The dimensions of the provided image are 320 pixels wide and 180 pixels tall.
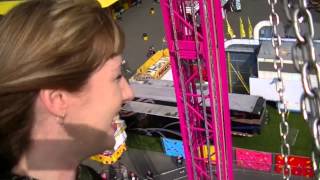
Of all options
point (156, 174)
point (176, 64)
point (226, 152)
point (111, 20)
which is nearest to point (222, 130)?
point (226, 152)

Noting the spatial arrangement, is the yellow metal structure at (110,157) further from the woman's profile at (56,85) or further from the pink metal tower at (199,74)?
the woman's profile at (56,85)

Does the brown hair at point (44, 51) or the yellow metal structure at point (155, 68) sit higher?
the brown hair at point (44, 51)

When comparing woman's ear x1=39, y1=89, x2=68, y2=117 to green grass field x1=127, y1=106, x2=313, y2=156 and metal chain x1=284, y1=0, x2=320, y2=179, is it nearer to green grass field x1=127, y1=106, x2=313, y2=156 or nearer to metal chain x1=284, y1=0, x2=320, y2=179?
metal chain x1=284, y1=0, x2=320, y2=179

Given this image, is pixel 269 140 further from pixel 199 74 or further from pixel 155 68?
pixel 155 68

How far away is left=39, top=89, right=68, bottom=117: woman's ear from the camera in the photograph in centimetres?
172

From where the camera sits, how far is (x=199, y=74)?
998 centimetres

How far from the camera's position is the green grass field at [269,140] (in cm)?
1387

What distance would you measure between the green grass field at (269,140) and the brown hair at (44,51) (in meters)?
12.8

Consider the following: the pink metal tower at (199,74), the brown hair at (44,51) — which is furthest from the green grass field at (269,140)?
the brown hair at (44,51)

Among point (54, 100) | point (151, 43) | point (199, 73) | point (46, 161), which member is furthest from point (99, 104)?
point (151, 43)

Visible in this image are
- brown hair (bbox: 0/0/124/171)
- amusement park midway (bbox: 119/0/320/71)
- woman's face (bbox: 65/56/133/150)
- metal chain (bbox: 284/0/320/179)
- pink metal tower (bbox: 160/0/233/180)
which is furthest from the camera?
amusement park midway (bbox: 119/0/320/71)

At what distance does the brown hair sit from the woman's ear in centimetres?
3

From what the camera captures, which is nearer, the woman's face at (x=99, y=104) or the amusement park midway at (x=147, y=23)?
the woman's face at (x=99, y=104)

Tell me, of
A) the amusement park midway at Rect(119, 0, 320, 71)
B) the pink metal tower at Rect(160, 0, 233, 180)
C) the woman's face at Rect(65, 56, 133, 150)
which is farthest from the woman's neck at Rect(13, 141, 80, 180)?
the amusement park midway at Rect(119, 0, 320, 71)
